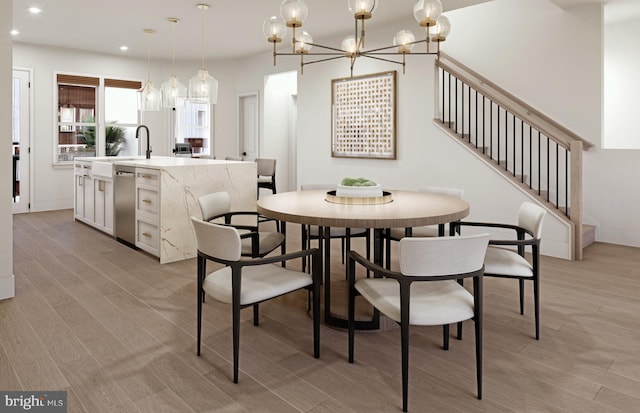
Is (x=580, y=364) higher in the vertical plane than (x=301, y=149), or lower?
lower

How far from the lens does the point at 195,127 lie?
8742 mm

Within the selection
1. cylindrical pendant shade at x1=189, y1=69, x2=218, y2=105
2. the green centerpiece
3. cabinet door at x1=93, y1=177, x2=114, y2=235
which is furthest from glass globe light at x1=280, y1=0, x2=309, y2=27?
cabinet door at x1=93, y1=177, x2=114, y2=235

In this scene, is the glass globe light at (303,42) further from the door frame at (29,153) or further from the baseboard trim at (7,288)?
the door frame at (29,153)

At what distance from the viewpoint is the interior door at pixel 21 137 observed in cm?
701

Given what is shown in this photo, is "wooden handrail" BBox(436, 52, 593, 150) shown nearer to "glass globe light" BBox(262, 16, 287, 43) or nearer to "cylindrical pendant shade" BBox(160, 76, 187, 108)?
"glass globe light" BBox(262, 16, 287, 43)

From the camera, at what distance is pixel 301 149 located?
23.7 feet

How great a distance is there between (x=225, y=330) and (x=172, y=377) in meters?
0.57

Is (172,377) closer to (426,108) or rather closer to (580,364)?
(580,364)

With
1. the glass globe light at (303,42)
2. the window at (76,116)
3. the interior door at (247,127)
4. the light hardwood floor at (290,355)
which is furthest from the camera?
the interior door at (247,127)

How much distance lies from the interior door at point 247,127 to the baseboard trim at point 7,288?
5.58m

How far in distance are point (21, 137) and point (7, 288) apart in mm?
4922

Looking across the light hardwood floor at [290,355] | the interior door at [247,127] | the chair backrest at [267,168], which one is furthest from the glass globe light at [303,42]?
the interior door at [247,127]

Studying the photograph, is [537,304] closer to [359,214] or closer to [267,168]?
[359,214]

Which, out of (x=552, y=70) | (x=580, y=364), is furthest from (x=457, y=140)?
(x=580, y=364)
